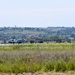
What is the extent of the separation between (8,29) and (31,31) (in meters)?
12.9

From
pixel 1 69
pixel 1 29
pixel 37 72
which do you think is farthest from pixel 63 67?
pixel 1 29

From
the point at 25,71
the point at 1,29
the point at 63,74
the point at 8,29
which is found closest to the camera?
the point at 63,74

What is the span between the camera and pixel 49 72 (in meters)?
18.1

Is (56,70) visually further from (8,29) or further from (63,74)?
(8,29)

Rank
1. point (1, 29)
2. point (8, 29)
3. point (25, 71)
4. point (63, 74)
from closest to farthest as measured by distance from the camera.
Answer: point (63, 74)
point (25, 71)
point (1, 29)
point (8, 29)

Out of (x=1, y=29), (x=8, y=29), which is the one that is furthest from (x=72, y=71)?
(x=8, y=29)

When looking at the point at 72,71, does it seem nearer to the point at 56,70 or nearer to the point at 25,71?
the point at 56,70

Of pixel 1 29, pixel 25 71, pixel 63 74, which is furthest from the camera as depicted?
pixel 1 29

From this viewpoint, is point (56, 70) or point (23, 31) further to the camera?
point (23, 31)

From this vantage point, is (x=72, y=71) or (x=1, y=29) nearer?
(x=72, y=71)

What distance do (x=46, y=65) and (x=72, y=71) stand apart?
1.62m

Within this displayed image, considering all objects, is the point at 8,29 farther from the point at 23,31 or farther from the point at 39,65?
the point at 39,65

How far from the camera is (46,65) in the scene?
63.5 ft

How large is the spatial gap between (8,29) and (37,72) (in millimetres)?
168626
